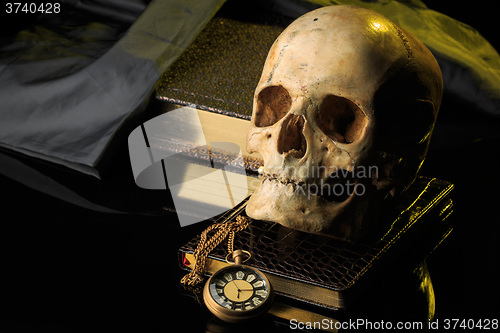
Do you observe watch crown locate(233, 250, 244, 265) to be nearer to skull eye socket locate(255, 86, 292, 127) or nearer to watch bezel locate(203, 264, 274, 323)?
watch bezel locate(203, 264, 274, 323)

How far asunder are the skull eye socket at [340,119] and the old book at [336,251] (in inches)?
7.7

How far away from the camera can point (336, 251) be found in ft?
4.90

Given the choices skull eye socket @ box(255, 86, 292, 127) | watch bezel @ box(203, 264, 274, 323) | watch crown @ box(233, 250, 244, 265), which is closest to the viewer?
watch bezel @ box(203, 264, 274, 323)

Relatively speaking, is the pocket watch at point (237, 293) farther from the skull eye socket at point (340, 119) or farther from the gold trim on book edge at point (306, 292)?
the skull eye socket at point (340, 119)

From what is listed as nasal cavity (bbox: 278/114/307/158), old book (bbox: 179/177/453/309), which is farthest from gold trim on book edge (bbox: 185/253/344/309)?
nasal cavity (bbox: 278/114/307/158)

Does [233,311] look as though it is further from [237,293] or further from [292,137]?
[292,137]

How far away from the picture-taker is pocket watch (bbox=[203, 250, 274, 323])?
1.33m

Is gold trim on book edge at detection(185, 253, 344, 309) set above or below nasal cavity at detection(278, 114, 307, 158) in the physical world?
below

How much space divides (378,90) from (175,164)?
732 mm

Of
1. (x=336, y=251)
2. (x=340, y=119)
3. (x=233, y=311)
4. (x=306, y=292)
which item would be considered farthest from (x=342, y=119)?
(x=233, y=311)

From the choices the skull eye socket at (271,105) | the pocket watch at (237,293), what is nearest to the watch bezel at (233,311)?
the pocket watch at (237,293)

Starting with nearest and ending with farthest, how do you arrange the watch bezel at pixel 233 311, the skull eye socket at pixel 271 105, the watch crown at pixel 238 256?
the watch bezel at pixel 233 311, the watch crown at pixel 238 256, the skull eye socket at pixel 271 105

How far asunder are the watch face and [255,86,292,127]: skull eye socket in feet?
1.23

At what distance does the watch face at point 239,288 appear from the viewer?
4.42 feet
